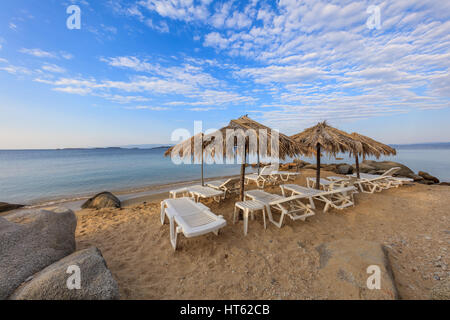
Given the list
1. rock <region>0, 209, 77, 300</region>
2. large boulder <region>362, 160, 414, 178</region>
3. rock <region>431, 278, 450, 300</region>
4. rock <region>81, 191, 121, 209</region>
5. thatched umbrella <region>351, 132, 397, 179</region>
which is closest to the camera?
rock <region>431, 278, 450, 300</region>

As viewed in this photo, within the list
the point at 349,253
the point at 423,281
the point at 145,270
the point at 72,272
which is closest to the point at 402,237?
the point at 423,281

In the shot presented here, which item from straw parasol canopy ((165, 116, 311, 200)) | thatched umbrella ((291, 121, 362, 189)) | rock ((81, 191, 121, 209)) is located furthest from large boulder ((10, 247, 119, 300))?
thatched umbrella ((291, 121, 362, 189))

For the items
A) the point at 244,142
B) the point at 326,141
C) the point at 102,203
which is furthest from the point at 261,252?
the point at 102,203

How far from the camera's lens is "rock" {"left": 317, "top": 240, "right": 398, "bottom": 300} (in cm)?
201

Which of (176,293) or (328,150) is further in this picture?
(328,150)

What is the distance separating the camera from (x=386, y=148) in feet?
26.4

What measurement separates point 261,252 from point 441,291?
2213mm

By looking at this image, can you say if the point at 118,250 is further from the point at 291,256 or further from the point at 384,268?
the point at 384,268

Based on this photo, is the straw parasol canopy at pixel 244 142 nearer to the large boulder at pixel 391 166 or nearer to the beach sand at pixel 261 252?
the beach sand at pixel 261 252

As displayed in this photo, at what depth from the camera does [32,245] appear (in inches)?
97.9

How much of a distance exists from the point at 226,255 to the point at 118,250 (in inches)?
86.6

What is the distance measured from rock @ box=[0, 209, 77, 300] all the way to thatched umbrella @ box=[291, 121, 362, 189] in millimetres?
6714

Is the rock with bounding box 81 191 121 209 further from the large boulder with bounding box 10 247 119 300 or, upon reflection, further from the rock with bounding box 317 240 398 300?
the rock with bounding box 317 240 398 300

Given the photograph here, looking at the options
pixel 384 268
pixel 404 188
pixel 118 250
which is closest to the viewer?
pixel 384 268
